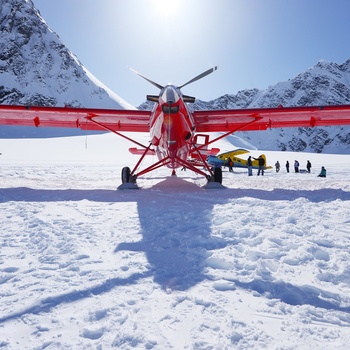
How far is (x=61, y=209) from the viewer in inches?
225

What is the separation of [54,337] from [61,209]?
161 inches

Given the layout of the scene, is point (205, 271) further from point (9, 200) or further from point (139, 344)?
point (9, 200)

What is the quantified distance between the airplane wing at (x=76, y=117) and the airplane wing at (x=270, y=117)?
2527 mm

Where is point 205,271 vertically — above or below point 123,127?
below

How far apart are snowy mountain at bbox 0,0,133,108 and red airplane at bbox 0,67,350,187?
136286 millimetres

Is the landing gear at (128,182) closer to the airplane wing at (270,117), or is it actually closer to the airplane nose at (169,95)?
the airplane nose at (169,95)

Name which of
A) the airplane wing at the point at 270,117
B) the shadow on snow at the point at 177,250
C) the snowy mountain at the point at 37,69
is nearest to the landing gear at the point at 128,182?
the shadow on snow at the point at 177,250

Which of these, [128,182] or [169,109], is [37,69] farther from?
[169,109]

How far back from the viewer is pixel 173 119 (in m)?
8.73

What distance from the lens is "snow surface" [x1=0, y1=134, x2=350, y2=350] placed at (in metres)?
1.98

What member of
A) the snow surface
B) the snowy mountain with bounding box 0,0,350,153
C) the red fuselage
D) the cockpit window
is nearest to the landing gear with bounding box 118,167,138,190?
the red fuselage

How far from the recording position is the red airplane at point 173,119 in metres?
8.84

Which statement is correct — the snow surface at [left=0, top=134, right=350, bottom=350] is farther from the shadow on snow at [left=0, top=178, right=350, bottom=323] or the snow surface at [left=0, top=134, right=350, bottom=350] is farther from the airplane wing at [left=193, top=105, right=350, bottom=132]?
the airplane wing at [left=193, top=105, right=350, bottom=132]

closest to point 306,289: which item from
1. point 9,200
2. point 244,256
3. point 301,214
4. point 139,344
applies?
point 244,256
